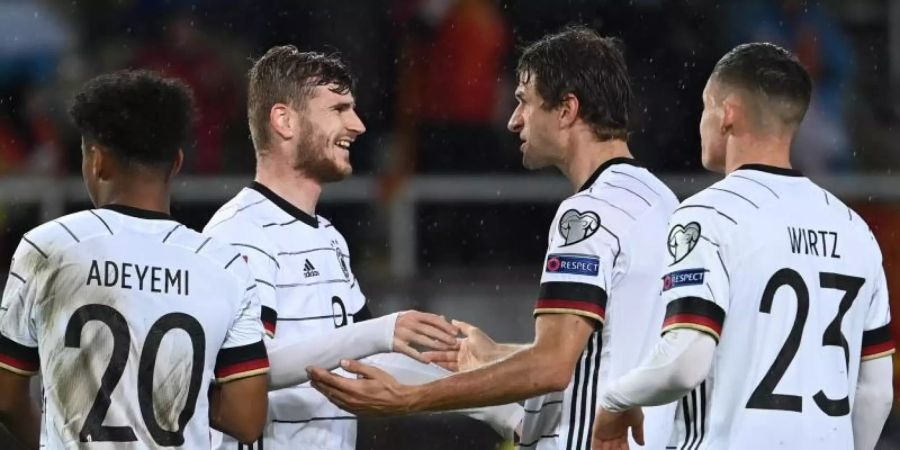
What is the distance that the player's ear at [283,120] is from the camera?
442 centimetres

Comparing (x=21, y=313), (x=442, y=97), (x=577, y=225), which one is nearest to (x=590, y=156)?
(x=577, y=225)

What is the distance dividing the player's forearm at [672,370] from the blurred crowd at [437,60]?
532cm

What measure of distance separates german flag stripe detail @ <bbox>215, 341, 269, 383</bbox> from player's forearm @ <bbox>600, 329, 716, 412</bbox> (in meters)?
0.84

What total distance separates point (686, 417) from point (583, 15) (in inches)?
236

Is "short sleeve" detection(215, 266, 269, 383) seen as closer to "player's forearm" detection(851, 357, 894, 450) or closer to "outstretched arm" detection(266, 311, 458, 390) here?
"outstretched arm" detection(266, 311, 458, 390)

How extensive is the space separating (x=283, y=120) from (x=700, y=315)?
5.00 ft

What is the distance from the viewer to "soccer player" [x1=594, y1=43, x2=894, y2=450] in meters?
3.47

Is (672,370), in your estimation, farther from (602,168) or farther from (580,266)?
(602,168)

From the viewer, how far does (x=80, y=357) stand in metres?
3.29

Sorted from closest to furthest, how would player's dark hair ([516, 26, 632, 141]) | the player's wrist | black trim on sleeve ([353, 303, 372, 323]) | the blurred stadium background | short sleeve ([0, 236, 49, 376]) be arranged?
short sleeve ([0, 236, 49, 376])
the player's wrist
player's dark hair ([516, 26, 632, 141])
black trim on sleeve ([353, 303, 372, 323])
the blurred stadium background

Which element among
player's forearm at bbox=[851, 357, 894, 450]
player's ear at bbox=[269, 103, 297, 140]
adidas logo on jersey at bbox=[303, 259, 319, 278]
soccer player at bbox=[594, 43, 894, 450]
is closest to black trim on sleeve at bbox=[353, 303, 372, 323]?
adidas logo on jersey at bbox=[303, 259, 319, 278]

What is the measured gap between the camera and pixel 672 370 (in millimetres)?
3412

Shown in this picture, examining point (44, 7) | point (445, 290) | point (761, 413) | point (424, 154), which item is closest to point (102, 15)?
point (44, 7)

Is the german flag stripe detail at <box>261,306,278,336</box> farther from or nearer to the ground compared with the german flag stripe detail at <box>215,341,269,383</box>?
farther from the ground
